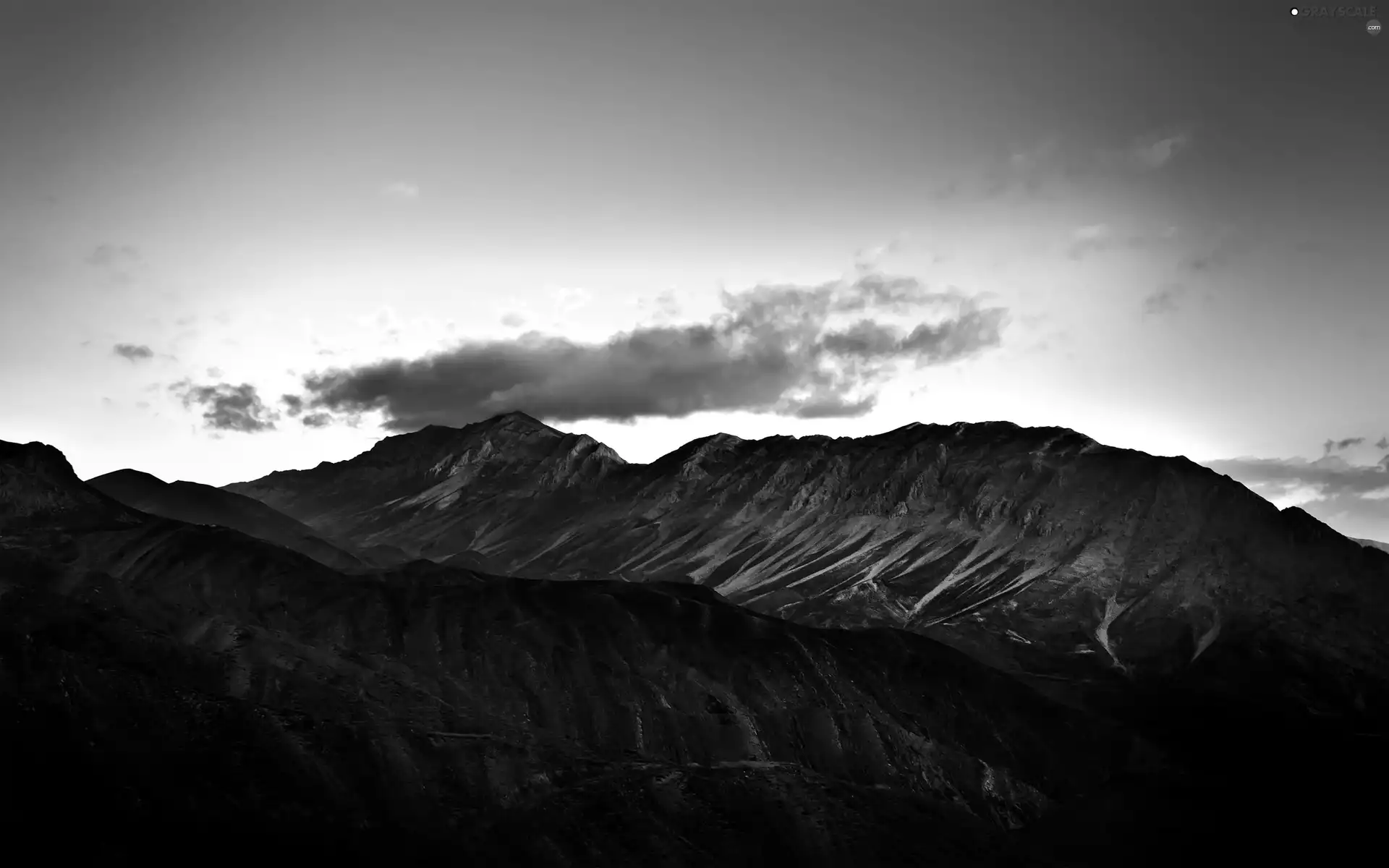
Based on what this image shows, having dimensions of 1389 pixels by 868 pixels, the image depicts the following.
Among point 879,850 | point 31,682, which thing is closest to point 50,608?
point 31,682

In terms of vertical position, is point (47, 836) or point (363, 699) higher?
point (363, 699)

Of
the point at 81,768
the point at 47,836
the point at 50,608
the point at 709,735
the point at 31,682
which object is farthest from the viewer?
the point at 709,735

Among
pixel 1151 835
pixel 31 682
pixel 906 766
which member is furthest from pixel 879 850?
pixel 31 682

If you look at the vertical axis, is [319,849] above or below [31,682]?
below

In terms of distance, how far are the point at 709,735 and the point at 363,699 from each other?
53.9 m

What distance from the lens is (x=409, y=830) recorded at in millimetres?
135875

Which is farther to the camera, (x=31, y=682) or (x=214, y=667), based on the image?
(x=214, y=667)

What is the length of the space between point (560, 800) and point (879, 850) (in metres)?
33.9

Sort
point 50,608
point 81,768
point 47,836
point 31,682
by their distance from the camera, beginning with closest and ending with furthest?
1. point 47,836
2. point 81,768
3. point 31,682
4. point 50,608

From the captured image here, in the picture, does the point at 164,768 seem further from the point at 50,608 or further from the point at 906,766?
the point at 906,766

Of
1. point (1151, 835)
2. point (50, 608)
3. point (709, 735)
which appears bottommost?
point (1151, 835)

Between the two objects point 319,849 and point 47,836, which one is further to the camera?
point 319,849

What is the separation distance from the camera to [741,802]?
148875 mm

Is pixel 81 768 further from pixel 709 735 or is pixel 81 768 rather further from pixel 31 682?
pixel 709 735
